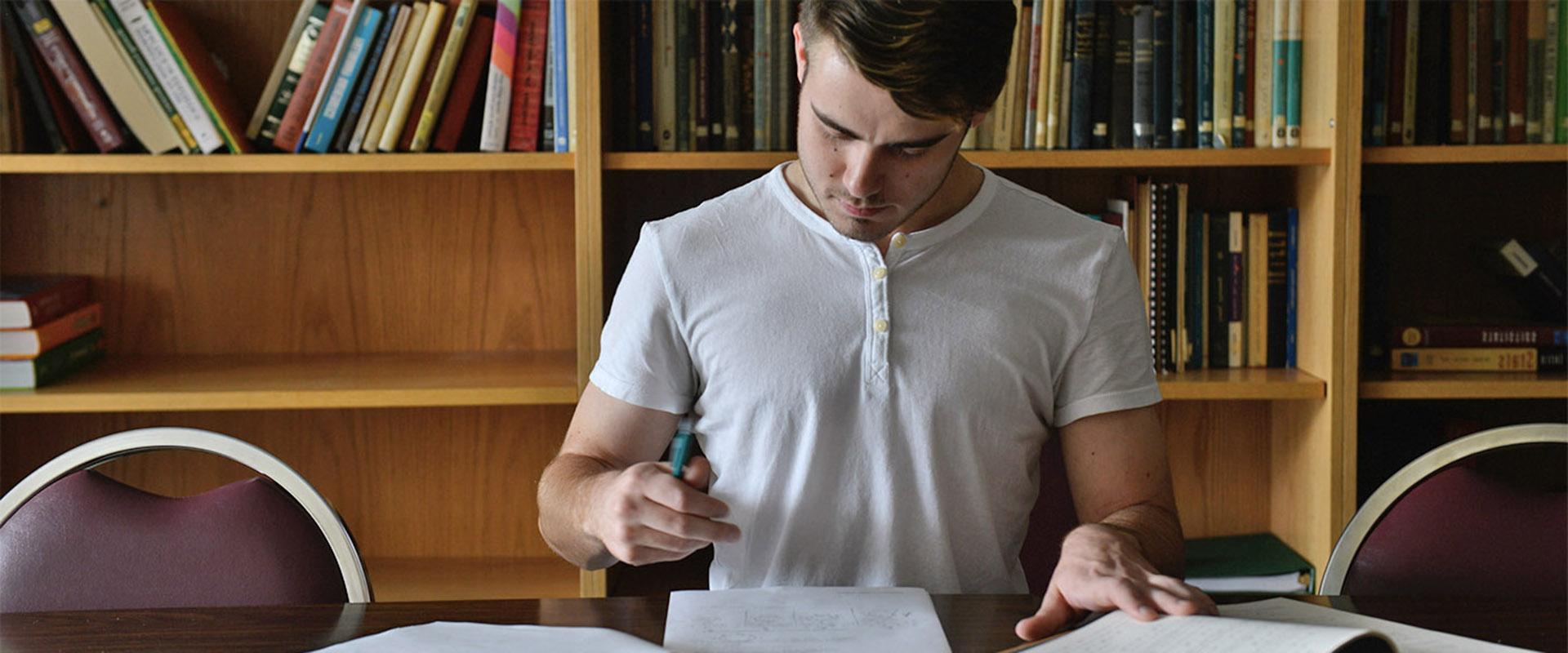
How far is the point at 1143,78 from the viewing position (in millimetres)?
1950

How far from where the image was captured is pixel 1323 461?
6.43 ft

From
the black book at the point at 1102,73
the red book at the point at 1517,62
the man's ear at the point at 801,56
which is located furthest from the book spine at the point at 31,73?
the red book at the point at 1517,62

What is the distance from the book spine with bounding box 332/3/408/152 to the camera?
1.95 metres

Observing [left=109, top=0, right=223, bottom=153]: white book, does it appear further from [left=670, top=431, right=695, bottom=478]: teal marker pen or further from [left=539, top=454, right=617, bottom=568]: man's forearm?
[left=670, top=431, right=695, bottom=478]: teal marker pen

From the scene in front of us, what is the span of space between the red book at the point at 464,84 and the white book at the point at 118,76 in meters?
0.37

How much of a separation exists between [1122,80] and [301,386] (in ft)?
4.04

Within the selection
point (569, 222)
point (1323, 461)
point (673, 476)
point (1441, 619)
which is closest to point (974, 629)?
point (673, 476)

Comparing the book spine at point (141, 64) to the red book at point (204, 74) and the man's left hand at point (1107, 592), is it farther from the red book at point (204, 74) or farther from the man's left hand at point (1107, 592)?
the man's left hand at point (1107, 592)

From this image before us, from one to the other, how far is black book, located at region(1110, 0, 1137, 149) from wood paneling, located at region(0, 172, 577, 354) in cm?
85

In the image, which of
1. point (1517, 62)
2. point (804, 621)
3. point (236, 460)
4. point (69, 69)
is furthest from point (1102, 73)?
point (69, 69)

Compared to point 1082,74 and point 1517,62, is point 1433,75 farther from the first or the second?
point 1082,74

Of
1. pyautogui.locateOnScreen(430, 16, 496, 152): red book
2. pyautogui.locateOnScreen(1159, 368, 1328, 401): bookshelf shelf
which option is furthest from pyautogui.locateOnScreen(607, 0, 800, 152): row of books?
pyautogui.locateOnScreen(1159, 368, 1328, 401): bookshelf shelf

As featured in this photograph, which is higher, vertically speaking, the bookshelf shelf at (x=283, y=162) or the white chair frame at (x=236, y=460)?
the bookshelf shelf at (x=283, y=162)

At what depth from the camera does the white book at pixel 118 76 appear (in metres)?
1.90
